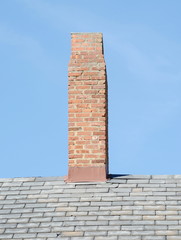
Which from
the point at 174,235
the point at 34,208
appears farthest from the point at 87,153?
the point at 174,235

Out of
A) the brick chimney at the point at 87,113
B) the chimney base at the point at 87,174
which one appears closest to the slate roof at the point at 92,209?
the chimney base at the point at 87,174

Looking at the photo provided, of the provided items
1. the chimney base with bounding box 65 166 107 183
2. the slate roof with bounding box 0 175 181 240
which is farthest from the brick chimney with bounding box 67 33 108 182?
the slate roof with bounding box 0 175 181 240

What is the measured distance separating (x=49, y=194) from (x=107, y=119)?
164cm

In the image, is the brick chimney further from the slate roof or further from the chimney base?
the slate roof

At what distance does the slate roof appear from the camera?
32.8 feet

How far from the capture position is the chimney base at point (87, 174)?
11430 millimetres

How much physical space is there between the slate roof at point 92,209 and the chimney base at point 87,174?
0.33 feet

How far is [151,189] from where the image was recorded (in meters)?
11.0

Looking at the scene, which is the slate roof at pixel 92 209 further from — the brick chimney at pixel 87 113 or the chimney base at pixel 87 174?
the brick chimney at pixel 87 113

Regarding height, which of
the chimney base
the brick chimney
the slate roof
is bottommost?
the slate roof

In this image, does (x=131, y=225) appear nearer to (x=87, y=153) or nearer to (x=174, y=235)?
(x=174, y=235)

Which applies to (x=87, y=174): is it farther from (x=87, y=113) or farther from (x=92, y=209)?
(x=92, y=209)

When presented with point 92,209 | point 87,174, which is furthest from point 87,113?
point 92,209

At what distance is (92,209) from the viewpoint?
34.7ft
